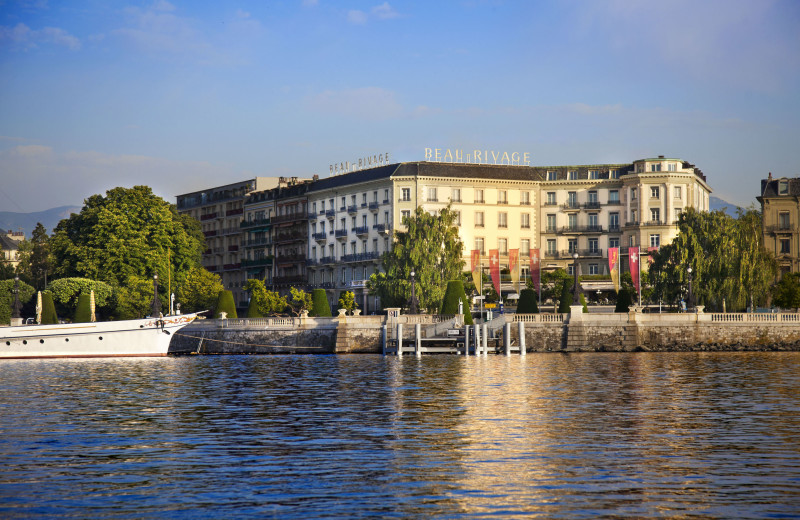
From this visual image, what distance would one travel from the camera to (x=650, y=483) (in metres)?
23.7

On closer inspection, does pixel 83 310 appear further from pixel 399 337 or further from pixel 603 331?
pixel 603 331

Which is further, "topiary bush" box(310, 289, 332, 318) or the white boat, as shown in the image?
"topiary bush" box(310, 289, 332, 318)

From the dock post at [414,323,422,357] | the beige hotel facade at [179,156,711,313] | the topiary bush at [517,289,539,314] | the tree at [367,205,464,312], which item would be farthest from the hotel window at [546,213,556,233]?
the dock post at [414,323,422,357]

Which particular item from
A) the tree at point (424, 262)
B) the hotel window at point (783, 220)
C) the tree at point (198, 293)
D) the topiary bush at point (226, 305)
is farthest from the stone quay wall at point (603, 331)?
the hotel window at point (783, 220)

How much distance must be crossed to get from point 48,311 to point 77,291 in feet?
26.0

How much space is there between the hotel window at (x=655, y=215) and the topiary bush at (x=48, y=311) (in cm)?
6789

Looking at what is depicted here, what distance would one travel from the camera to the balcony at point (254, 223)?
510 ft

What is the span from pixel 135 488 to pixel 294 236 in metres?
125

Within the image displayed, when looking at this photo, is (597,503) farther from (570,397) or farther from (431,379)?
(431,379)

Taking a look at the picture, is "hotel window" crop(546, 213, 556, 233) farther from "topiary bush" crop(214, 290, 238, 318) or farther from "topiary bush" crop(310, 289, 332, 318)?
"topiary bush" crop(214, 290, 238, 318)

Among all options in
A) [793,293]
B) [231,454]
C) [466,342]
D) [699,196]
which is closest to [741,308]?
[793,293]

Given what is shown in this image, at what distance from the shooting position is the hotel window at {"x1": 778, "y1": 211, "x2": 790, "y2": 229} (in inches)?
5128

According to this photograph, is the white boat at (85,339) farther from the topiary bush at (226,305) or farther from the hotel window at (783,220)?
the hotel window at (783,220)

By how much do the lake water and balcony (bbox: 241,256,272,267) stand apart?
96.5 m
